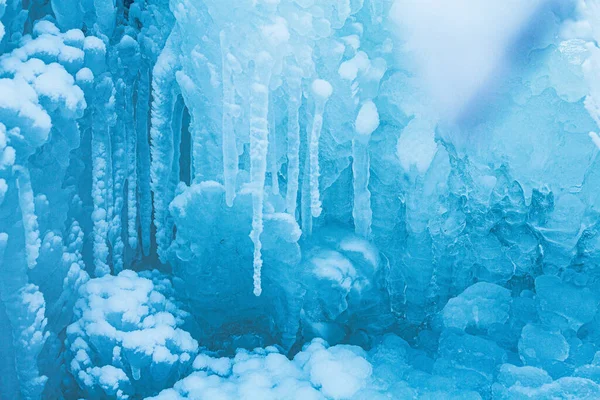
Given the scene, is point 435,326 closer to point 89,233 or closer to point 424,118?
point 424,118

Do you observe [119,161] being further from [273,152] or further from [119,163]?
[273,152]

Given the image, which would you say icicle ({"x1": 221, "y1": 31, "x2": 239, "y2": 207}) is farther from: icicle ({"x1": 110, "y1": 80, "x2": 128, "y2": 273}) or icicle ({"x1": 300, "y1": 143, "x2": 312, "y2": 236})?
icicle ({"x1": 110, "y1": 80, "x2": 128, "y2": 273})

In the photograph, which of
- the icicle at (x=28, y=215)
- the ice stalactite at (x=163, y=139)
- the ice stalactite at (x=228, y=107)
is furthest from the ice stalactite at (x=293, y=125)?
the icicle at (x=28, y=215)

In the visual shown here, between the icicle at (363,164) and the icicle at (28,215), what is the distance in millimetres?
1581

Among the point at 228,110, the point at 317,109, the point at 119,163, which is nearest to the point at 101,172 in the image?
the point at 119,163

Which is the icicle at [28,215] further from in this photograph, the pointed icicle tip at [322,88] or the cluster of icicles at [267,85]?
the pointed icicle tip at [322,88]

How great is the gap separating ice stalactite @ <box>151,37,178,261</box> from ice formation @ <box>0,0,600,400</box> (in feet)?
0.04

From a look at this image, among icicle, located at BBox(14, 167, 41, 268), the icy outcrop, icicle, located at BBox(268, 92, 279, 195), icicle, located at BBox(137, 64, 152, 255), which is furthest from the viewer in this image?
icicle, located at BBox(137, 64, 152, 255)

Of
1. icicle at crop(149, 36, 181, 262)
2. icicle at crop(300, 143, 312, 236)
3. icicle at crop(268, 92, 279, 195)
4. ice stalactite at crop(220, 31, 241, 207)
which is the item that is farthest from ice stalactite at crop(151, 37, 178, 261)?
icicle at crop(300, 143, 312, 236)

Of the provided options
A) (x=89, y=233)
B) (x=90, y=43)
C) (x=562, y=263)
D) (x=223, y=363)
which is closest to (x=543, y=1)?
(x=562, y=263)

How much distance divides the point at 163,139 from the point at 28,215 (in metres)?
0.95

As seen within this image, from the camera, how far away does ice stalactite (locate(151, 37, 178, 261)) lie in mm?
2990

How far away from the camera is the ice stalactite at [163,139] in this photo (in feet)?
9.81

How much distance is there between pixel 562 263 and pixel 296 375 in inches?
64.3
